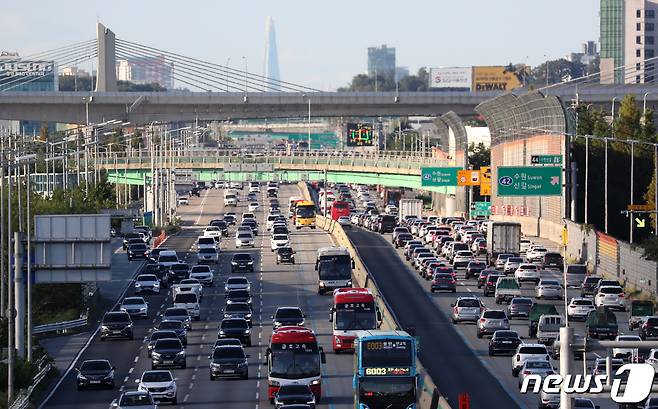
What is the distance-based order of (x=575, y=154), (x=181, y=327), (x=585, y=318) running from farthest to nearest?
(x=575, y=154)
(x=585, y=318)
(x=181, y=327)

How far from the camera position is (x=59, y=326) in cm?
7506

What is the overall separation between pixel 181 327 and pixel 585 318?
1816 centimetres

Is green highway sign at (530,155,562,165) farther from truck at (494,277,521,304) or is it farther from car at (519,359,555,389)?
car at (519,359,555,389)

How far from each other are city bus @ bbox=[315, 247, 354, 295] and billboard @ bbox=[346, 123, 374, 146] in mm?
109098

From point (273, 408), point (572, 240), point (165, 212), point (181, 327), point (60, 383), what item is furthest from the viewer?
point (165, 212)

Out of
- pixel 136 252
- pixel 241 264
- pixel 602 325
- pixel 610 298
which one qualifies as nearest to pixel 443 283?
pixel 610 298

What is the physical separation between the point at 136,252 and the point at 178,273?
17.1 meters

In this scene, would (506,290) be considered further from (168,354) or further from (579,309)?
(168,354)

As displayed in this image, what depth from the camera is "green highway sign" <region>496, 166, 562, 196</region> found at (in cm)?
11088

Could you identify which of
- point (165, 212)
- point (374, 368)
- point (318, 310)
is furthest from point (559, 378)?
point (165, 212)

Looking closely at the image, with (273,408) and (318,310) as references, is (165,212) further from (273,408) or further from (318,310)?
(273,408)

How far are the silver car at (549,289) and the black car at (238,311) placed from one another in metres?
16.6

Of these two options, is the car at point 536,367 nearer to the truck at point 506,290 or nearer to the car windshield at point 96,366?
the car windshield at point 96,366

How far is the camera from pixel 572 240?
107812mm
